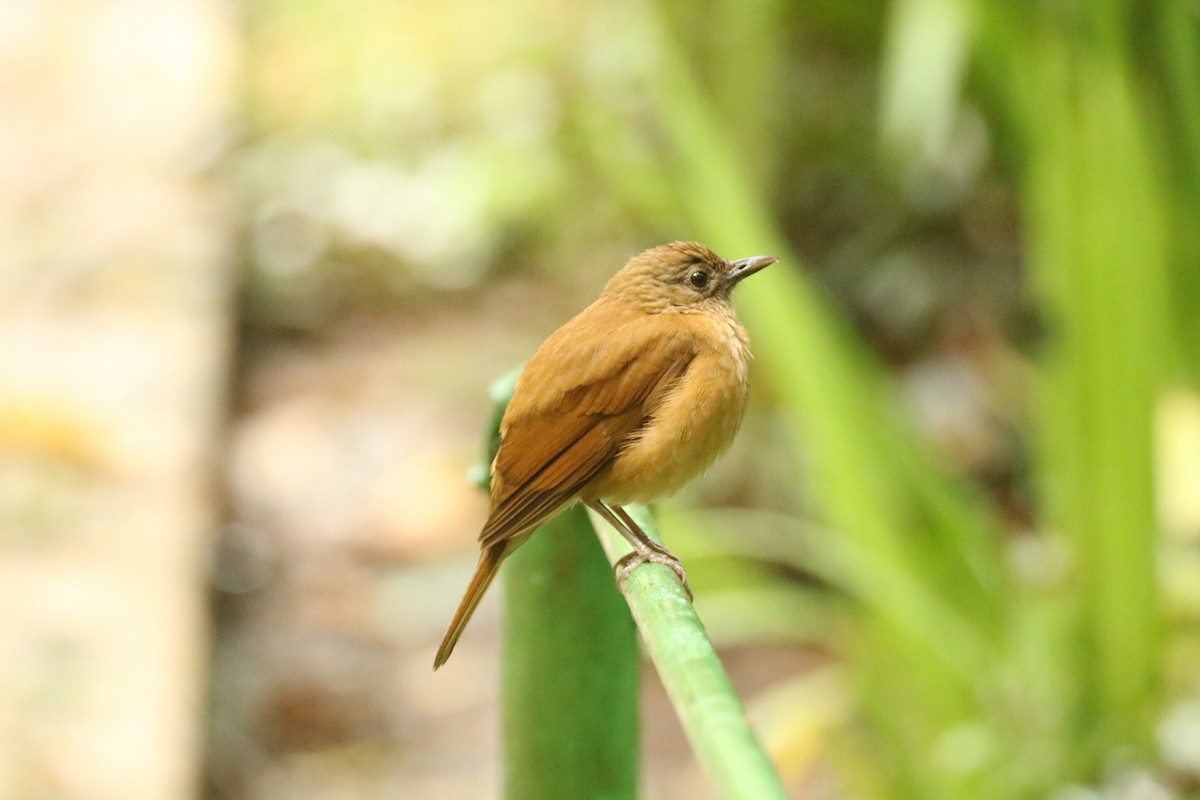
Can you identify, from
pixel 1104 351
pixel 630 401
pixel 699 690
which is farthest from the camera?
pixel 1104 351

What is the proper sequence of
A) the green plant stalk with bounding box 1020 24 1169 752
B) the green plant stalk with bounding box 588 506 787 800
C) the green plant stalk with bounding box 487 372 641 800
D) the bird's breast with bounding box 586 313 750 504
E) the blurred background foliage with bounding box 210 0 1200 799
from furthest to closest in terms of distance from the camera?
the blurred background foliage with bounding box 210 0 1200 799, the green plant stalk with bounding box 1020 24 1169 752, the bird's breast with bounding box 586 313 750 504, the green plant stalk with bounding box 487 372 641 800, the green plant stalk with bounding box 588 506 787 800

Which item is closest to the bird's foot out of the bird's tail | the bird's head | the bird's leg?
the bird's leg

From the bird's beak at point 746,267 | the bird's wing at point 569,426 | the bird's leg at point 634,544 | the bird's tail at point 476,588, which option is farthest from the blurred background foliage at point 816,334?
the bird's tail at point 476,588

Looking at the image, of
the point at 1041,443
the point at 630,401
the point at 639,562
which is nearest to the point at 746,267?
the point at 630,401

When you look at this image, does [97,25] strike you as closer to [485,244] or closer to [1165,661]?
[485,244]

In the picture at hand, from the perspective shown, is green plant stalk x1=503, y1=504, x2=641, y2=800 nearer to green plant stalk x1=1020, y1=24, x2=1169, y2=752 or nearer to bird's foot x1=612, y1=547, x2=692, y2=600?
bird's foot x1=612, y1=547, x2=692, y2=600

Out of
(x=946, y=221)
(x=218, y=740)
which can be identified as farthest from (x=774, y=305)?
(x=946, y=221)

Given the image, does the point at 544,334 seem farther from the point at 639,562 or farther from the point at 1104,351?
the point at 639,562
